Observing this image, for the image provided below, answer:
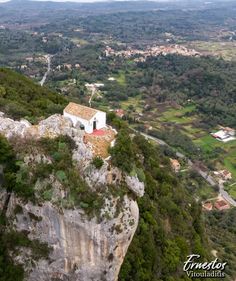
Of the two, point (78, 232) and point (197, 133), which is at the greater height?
point (78, 232)

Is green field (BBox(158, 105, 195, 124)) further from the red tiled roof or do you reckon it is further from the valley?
the red tiled roof

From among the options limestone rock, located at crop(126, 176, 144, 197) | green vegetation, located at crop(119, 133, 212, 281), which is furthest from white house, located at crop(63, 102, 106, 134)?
limestone rock, located at crop(126, 176, 144, 197)

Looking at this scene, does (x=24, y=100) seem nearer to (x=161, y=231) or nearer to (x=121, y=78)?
(x=161, y=231)

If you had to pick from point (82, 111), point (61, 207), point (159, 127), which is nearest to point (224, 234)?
point (82, 111)

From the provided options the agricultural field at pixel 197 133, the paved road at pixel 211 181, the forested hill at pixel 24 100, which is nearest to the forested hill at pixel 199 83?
the agricultural field at pixel 197 133

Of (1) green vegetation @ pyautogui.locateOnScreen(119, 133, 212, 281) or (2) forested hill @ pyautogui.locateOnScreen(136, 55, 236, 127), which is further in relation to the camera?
(2) forested hill @ pyautogui.locateOnScreen(136, 55, 236, 127)

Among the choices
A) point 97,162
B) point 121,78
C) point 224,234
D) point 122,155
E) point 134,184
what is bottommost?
point 121,78
